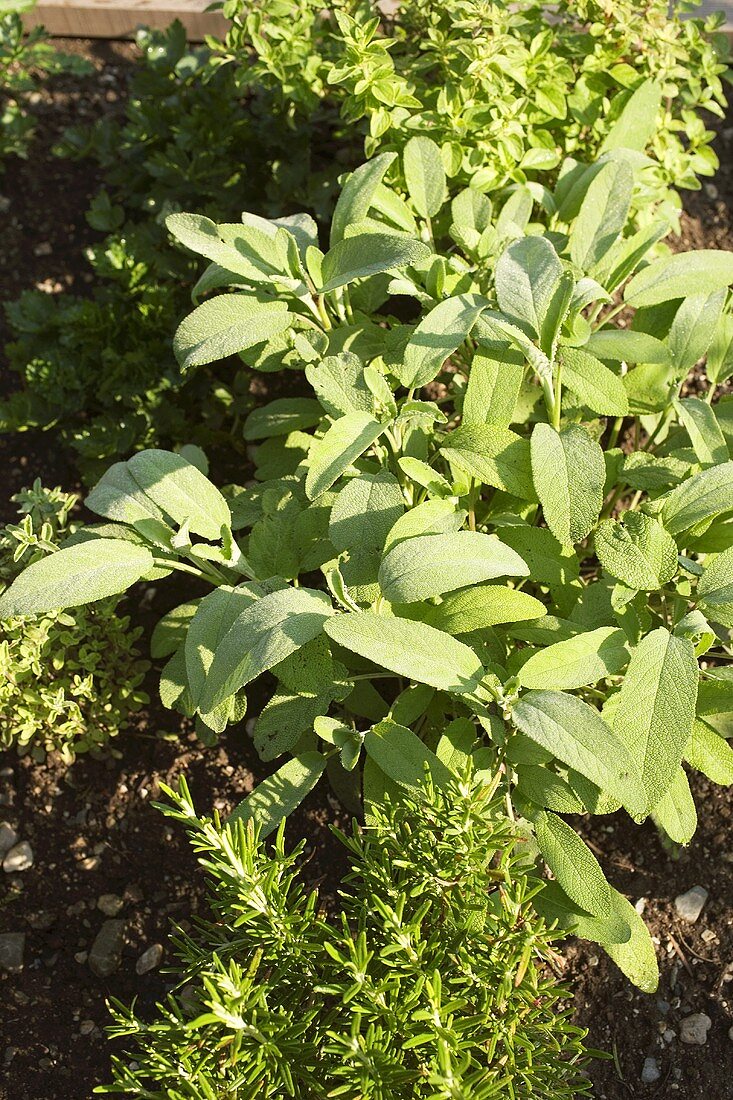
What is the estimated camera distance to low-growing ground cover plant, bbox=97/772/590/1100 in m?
1.29

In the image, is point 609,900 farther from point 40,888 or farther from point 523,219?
point 523,219

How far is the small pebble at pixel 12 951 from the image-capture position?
1.99 meters

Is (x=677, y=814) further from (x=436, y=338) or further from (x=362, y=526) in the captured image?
(x=436, y=338)

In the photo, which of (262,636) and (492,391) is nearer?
(262,636)

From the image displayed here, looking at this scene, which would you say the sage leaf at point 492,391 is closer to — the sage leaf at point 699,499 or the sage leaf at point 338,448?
the sage leaf at point 338,448

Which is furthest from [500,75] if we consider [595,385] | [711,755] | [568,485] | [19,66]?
[19,66]

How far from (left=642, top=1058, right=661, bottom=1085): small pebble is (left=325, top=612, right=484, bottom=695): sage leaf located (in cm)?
87

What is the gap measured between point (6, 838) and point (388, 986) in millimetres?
1165

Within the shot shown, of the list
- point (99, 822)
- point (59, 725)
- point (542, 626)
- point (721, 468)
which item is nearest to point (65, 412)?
point (59, 725)

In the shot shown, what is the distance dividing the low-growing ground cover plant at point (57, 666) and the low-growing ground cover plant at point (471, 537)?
0.52 ft

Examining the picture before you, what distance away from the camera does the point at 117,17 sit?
3.49 m

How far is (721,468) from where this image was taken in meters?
1.68

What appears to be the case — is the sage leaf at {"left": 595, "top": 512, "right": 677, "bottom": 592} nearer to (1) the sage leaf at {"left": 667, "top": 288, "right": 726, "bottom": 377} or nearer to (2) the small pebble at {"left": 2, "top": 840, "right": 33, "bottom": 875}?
(1) the sage leaf at {"left": 667, "top": 288, "right": 726, "bottom": 377}

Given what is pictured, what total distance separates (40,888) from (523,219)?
1764mm
